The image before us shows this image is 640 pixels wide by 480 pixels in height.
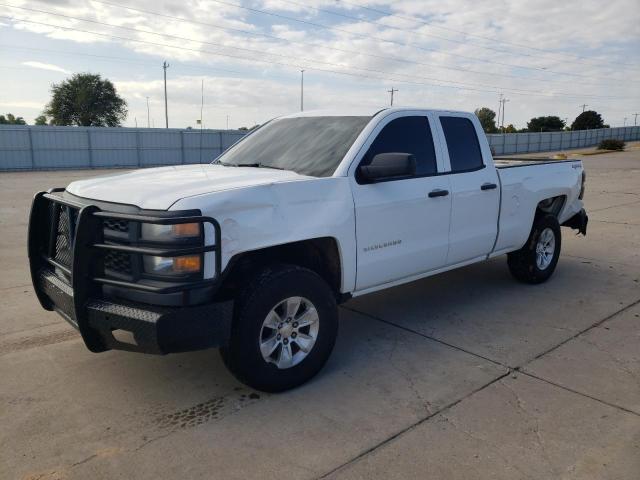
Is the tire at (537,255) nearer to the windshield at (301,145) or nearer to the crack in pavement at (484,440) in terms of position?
the windshield at (301,145)

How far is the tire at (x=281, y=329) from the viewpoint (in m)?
3.35

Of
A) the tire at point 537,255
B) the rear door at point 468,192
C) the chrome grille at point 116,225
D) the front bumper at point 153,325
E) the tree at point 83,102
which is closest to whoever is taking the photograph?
the front bumper at point 153,325

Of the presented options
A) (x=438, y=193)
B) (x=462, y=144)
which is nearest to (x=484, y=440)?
(x=438, y=193)

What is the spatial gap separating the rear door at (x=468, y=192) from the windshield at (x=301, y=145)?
100 centimetres

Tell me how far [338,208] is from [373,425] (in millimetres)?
1435

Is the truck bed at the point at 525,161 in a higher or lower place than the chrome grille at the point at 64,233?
higher

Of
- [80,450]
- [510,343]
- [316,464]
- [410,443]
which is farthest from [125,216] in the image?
[510,343]

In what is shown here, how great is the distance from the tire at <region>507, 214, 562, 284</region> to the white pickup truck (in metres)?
0.99

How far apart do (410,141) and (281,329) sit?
6.44 ft

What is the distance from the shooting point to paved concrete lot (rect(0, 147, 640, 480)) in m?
2.89

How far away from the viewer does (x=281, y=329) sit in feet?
11.8

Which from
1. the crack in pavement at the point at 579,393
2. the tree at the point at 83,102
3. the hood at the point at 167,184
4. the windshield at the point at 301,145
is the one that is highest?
the tree at the point at 83,102

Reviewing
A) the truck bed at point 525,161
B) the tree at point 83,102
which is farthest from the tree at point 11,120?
the truck bed at point 525,161

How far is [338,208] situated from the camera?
3791 millimetres
